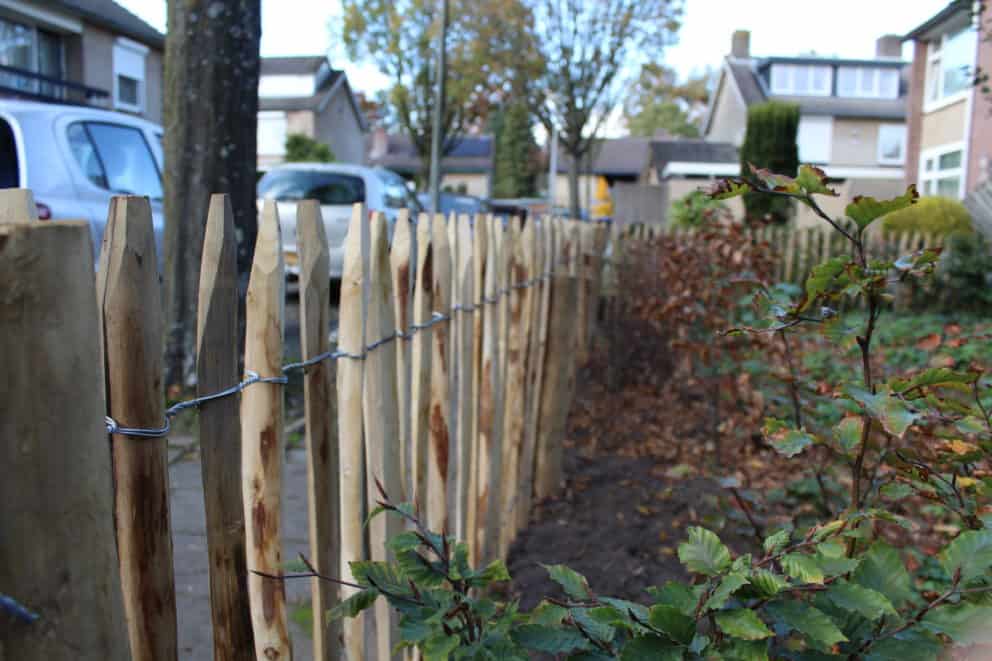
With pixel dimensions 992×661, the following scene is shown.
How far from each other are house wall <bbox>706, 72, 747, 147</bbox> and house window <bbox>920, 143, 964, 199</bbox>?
2158 centimetres

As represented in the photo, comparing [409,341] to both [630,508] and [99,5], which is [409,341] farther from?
[99,5]

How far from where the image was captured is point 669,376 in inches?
255

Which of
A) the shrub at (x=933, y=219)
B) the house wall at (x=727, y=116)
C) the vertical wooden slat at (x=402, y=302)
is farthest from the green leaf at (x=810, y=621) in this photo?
the house wall at (x=727, y=116)

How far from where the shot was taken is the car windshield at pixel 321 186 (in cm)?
1173

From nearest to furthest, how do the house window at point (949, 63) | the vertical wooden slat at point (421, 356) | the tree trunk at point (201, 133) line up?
the vertical wooden slat at point (421, 356)
the tree trunk at point (201, 133)
the house window at point (949, 63)

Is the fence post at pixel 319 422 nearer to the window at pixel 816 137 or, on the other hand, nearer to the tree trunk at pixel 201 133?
the tree trunk at pixel 201 133

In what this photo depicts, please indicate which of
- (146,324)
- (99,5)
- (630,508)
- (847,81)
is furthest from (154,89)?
(847,81)

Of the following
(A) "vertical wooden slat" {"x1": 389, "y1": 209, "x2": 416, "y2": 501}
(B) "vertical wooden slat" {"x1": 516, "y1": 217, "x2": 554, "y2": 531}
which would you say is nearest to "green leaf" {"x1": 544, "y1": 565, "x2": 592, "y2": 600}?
(A) "vertical wooden slat" {"x1": 389, "y1": 209, "x2": 416, "y2": 501}

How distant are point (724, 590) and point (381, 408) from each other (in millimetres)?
982

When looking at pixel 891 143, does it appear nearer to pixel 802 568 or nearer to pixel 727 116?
pixel 727 116

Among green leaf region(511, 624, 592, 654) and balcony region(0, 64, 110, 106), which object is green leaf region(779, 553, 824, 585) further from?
balcony region(0, 64, 110, 106)

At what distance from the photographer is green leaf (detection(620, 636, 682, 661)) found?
1188mm

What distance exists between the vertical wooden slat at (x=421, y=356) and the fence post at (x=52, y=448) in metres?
1.40

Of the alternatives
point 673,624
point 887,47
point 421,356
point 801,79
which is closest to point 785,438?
point 673,624
